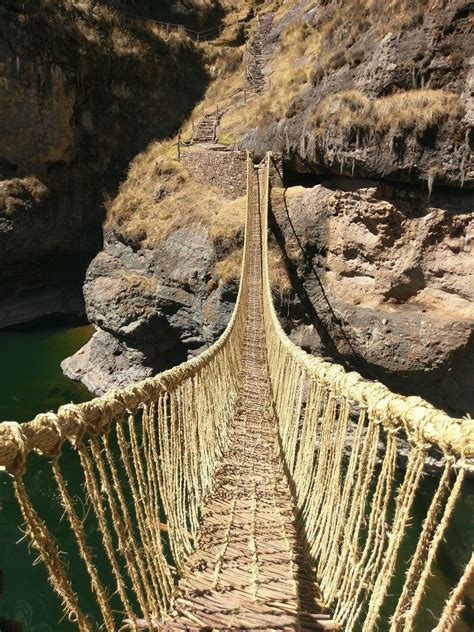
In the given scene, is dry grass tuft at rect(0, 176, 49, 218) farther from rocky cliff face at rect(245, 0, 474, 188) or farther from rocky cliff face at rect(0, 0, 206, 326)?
rocky cliff face at rect(245, 0, 474, 188)

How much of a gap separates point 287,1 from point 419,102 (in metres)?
17.3

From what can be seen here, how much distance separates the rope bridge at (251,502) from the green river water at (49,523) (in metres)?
1.94

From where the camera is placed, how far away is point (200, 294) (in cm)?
1126

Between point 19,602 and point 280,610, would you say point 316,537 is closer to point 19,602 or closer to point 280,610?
point 280,610

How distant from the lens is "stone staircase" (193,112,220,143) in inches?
623

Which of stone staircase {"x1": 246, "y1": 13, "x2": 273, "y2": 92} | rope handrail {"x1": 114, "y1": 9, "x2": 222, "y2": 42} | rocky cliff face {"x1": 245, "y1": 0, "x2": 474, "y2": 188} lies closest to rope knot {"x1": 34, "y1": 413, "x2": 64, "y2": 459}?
rocky cliff face {"x1": 245, "y1": 0, "x2": 474, "y2": 188}

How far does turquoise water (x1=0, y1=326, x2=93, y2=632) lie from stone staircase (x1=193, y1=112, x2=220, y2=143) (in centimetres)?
850

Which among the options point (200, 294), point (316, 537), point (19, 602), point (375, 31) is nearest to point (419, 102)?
point (375, 31)

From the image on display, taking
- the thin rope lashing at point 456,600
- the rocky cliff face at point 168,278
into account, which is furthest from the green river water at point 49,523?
the thin rope lashing at point 456,600

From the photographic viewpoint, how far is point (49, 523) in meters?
8.05

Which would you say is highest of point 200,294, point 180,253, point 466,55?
point 466,55

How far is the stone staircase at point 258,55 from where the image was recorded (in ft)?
58.3

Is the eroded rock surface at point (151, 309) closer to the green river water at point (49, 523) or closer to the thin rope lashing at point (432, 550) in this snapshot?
the green river water at point (49, 523)

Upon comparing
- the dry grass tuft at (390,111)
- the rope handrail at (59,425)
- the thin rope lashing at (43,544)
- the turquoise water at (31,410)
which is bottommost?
the turquoise water at (31,410)
